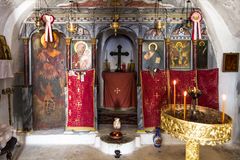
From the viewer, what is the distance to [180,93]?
660 cm

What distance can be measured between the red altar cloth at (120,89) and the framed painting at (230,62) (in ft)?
9.63

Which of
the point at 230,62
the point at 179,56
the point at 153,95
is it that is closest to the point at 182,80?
the point at 179,56

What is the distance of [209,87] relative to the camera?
21.6ft

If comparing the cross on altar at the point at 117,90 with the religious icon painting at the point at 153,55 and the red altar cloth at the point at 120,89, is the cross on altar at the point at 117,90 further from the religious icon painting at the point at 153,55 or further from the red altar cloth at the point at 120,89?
the religious icon painting at the point at 153,55

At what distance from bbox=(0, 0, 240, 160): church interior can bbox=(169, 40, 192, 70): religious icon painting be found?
0.03m

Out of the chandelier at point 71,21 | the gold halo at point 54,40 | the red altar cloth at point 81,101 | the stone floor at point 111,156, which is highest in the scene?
the chandelier at point 71,21

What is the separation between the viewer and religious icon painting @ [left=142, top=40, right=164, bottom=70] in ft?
22.5

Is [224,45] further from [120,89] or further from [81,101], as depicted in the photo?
[81,101]

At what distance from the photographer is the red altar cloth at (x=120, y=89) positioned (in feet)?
25.9

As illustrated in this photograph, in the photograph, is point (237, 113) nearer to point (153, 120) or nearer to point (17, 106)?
point (153, 120)

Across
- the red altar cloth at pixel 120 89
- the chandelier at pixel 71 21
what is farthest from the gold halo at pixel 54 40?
the red altar cloth at pixel 120 89

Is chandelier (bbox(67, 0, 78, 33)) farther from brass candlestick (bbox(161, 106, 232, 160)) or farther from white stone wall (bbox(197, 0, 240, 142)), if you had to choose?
brass candlestick (bbox(161, 106, 232, 160))

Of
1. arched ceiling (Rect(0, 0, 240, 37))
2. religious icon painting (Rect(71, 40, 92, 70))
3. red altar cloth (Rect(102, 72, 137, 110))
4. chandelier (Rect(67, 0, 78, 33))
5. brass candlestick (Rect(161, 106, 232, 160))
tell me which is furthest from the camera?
red altar cloth (Rect(102, 72, 137, 110))

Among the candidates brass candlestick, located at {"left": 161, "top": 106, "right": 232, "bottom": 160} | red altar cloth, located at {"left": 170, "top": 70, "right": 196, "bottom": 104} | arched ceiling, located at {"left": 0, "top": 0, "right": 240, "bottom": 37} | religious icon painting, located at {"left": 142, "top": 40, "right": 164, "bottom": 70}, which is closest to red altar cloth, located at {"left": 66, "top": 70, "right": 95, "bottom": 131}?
religious icon painting, located at {"left": 142, "top": 40, "right": 164, "bottom": 70}
